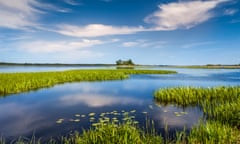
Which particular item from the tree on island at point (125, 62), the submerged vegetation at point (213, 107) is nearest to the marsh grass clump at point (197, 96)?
the submerged vegetation at point (213, 107)

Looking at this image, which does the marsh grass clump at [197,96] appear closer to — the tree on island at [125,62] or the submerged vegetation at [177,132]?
the submerged vegetation at [177,132]

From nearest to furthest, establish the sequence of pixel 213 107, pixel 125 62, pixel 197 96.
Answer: pixel 213 107, pixel 197 96, pixel 125 62

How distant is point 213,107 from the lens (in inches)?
491

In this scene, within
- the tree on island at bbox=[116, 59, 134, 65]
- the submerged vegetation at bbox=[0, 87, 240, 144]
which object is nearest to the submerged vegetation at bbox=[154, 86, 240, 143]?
the submerged vegetation at bbox=[0, 87, 240, 144]

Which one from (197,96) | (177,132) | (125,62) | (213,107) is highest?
(125,62)

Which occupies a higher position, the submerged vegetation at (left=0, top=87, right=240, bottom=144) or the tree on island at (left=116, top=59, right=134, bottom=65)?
the tree on island at (left=116, top=59, right=134, bottom=65)

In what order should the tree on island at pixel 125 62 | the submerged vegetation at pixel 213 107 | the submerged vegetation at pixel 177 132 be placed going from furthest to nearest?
1. the tree on island at pixel 125 62
2. the submerged vegetation at pixel 213 107
3. the submerged vegetation at pixel 177 132

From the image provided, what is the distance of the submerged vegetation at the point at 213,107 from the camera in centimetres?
738

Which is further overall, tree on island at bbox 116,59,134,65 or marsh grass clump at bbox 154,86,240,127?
tree on island at bbox 116,59,134,65

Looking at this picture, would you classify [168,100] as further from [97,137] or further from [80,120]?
[97,137]

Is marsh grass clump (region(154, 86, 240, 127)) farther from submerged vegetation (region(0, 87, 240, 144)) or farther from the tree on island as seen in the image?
the tree on island

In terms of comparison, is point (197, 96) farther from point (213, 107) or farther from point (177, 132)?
point (177, 132)

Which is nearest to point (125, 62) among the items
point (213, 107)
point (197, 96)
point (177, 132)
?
point (197, 96)

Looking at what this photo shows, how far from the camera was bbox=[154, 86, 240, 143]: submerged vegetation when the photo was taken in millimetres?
7379
